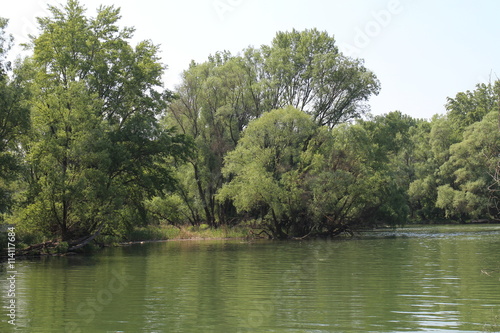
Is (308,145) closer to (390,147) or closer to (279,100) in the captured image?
(279,100)

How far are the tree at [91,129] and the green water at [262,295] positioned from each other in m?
7.75

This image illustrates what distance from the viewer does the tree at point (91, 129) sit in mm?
32438

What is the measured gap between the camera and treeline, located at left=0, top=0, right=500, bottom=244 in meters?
32.5

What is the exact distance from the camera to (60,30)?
37969mm

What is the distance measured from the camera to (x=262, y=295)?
1541 cm

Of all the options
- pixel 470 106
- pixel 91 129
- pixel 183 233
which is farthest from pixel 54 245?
pixel 470 106

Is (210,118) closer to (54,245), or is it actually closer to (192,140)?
(192,140)

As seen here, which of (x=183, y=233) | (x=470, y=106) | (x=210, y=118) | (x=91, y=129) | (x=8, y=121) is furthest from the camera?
(x=470, y=106)

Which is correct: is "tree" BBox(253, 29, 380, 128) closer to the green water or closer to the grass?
the grass

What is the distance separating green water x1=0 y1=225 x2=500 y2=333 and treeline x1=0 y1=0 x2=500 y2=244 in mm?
8024

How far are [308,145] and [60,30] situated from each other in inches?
872

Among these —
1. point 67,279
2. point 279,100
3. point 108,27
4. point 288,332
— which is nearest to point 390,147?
point 279,100

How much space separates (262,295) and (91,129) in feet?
69.2

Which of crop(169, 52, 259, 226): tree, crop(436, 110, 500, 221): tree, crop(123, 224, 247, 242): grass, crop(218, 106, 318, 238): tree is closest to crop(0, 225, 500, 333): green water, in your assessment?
crop(218, 106, 318, 238): tree
